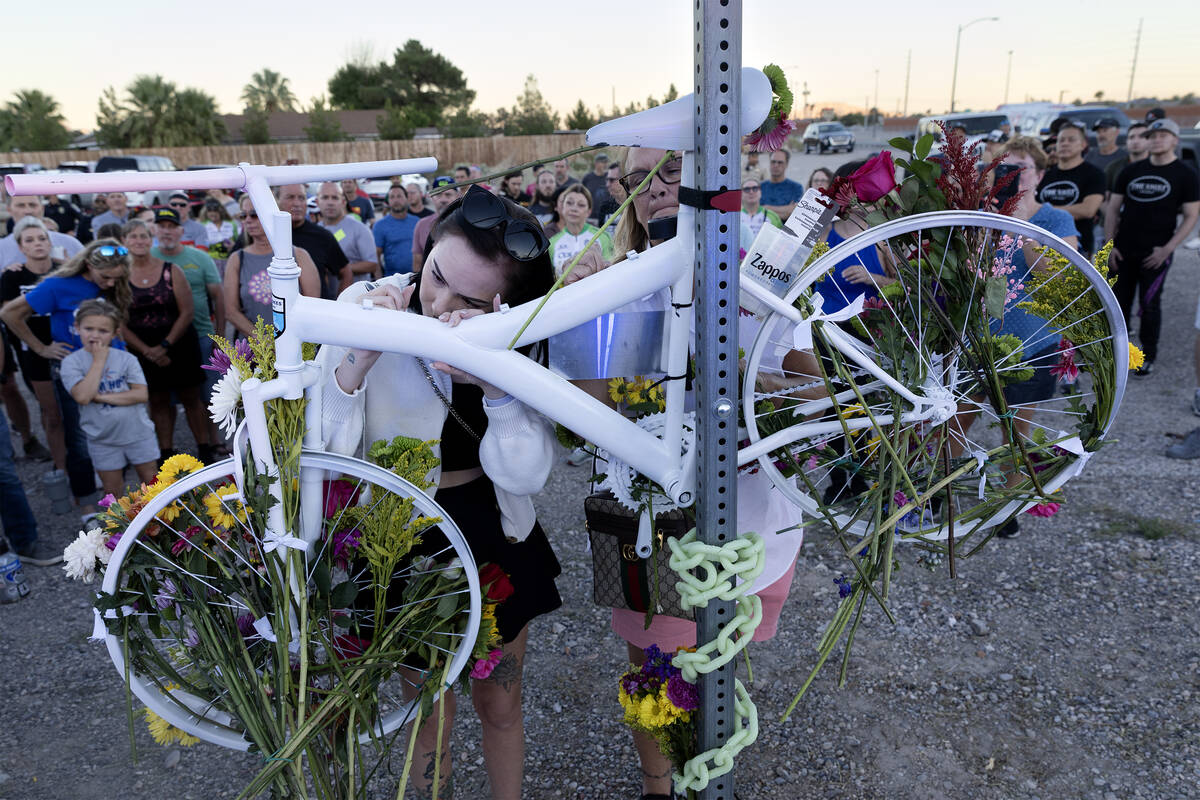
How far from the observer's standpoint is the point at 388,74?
2778 inches

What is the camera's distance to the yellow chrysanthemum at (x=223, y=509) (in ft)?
5.09

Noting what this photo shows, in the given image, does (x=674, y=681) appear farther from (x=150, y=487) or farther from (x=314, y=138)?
(x=314, y=138)

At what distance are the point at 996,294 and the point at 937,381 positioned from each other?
205 mm

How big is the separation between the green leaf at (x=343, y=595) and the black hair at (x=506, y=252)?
0.73 meters

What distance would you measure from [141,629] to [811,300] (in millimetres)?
1566

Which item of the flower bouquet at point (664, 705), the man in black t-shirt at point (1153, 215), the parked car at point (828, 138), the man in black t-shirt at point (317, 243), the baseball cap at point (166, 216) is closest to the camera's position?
the flower bouquet at point (664, 705)

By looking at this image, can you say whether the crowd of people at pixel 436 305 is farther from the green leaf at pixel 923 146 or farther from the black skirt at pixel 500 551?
the green leaf at pixel 923 146

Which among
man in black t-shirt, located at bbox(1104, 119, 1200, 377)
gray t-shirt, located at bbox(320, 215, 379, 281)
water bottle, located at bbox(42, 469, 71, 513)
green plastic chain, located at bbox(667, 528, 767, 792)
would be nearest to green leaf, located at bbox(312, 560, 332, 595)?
green plastic chain, located at bbox(667, 528, 767, 792)

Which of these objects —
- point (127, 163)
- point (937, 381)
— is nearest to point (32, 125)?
point (127, 163)

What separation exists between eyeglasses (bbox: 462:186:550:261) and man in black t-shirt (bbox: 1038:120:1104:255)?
658 cm

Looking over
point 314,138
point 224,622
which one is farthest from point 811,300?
point 314,138

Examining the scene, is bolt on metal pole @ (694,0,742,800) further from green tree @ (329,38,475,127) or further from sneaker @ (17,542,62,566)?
green tree @ (329,38,475,127)

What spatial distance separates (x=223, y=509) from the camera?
157 cm

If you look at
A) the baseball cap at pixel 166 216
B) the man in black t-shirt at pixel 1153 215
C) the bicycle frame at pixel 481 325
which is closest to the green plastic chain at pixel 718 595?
the bicycle frame at pixel 481 325
